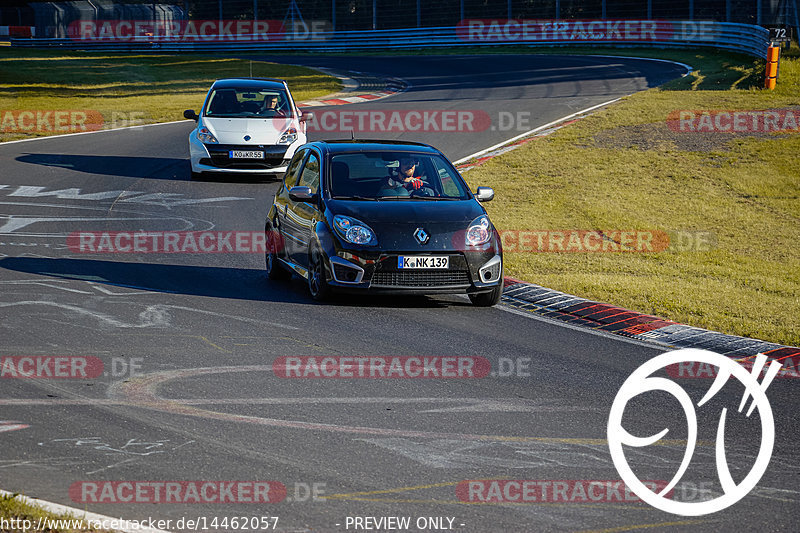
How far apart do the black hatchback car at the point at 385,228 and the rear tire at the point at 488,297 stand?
0.01 metres

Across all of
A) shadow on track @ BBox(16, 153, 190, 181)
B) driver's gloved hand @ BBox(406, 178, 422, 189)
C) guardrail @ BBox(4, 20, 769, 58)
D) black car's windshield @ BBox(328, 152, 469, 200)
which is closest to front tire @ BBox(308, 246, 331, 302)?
black car's windshield @ BBox(328, 152, 469, 200)

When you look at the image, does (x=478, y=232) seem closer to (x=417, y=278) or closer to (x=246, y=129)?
(x=417, y=278)

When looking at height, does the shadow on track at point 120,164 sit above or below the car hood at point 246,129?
below

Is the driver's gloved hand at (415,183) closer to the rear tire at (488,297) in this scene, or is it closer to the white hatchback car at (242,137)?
the rear tire at (488,297)

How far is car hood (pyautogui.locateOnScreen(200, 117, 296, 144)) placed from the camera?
18.5 m

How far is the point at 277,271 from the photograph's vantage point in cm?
1179

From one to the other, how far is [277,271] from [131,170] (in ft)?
30.6

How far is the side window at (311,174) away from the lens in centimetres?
1127

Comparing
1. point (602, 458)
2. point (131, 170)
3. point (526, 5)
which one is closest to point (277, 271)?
point (602, 458)

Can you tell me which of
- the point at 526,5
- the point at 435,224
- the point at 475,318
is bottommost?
the point at 475,318

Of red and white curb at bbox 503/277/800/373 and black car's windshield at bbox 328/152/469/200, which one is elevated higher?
black car's windshield at bbox 328/152/469/200

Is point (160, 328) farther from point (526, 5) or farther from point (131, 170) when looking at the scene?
point (526, 5)

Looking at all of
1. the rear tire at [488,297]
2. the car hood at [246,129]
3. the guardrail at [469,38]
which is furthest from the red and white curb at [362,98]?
the rear tire at [488,297]

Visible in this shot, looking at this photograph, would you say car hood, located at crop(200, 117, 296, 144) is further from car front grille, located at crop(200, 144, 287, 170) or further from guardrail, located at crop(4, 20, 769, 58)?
guardrail, located at crop(4, 20, 769, 58)
